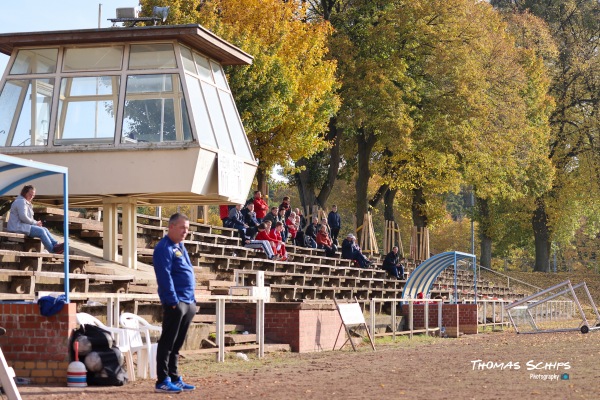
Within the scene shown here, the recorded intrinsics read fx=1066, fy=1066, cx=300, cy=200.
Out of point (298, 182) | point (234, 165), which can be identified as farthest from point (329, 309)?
point (298, 182)

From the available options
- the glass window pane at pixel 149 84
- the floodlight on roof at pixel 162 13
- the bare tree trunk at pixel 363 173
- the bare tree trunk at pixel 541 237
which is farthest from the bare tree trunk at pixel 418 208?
the glass window pane at pixel 149 84

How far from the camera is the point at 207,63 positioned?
20734 mm

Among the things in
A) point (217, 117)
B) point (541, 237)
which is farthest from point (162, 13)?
point (541, 237)

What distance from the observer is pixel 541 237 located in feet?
201

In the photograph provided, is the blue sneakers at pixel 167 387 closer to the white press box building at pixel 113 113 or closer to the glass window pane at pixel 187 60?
the white press box building at pixel 113 113

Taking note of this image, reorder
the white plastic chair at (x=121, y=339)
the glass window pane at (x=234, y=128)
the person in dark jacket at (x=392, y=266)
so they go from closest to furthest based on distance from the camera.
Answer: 1. the white plastic chair at (x=121, y=339)
2. the glass window pane at (x=234, y=128)
3. the person in dark jacket at (x=392, y=266)

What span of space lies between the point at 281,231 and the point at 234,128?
721 cm

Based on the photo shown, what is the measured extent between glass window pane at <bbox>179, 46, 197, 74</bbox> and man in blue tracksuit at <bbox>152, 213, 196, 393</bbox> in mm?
8336

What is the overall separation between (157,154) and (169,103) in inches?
37.4

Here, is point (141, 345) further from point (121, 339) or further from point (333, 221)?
point (333, 221)

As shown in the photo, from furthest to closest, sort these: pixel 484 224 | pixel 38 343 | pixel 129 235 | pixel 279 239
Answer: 1. pixel 484 224
2. pixel 279 239
3. pixel 129 235
4. pixel 38 343

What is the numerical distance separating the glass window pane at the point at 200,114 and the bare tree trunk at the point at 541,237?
4327 centimetres

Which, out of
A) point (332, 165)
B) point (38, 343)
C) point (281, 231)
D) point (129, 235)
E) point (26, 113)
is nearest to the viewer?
point (38, 343)

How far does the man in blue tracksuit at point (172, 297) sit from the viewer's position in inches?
454
